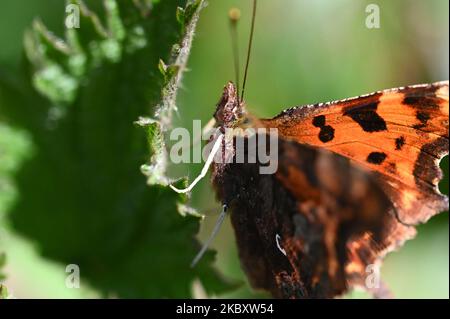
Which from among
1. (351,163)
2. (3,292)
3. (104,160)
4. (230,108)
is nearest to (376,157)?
(351,163)

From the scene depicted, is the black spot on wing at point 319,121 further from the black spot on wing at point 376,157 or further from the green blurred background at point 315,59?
the green blurred background at point 315,59

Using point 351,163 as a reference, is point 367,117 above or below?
above

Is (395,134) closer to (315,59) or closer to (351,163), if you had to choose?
(351,163)

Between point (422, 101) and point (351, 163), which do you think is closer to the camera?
point (351, 163)

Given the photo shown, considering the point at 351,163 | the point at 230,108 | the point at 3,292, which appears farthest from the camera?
the point at 230,108

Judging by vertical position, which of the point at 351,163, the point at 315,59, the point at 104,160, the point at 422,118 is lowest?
the point at 351,163

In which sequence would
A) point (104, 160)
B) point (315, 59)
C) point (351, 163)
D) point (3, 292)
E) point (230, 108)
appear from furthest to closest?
point (315, 59), point (104, 160), point (230, 108), point (351, 163), point (3, 292)
